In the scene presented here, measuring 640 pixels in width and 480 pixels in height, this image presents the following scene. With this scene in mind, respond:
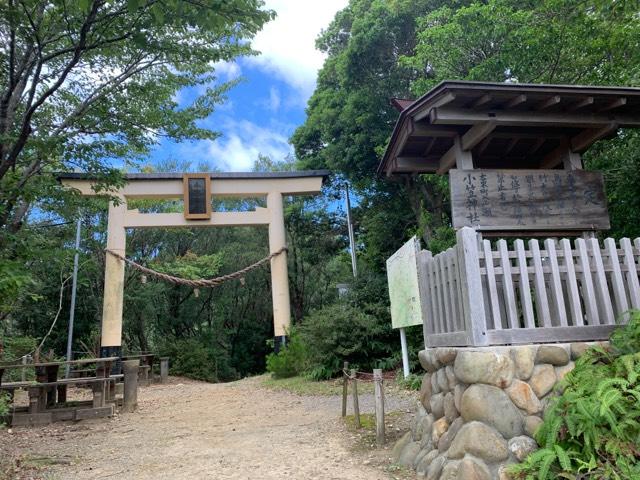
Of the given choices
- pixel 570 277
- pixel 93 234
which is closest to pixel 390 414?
pixel 570 277

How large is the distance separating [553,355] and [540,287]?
517 mm

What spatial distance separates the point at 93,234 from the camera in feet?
55.3

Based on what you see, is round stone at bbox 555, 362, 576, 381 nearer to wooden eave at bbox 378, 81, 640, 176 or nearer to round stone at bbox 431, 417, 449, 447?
round stone at bbox 431, 417, 449, 447

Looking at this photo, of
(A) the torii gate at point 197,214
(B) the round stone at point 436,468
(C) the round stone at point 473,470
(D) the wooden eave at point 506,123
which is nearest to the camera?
(C) the round stone at point 473,470

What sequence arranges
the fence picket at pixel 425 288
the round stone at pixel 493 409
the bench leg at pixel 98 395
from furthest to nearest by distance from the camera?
the bench leg at pixel 98 395
the fence picket at pixel 425 288
the round stone at pixel 493 409

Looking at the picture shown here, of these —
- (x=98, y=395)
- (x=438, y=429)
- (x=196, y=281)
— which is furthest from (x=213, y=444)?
(x=196, y=281)

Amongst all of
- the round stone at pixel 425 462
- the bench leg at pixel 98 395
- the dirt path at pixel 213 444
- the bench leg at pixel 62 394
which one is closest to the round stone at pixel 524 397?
the round stone at pixel 425 462

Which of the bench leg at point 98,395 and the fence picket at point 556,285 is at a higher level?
the fence picket at point 556,285

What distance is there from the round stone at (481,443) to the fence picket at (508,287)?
2.64 ft

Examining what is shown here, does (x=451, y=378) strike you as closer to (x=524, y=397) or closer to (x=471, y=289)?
(x=524, y=397)

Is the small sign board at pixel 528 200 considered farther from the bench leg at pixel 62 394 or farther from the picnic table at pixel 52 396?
the bench leg at pixel 62 394

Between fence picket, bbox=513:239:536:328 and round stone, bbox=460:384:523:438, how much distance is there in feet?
1.98

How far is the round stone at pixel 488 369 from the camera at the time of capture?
3334 millimetres

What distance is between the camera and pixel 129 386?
27.9ft
